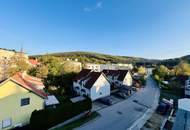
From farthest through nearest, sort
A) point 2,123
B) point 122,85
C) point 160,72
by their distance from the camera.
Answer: point 160,72
point 122,85
point 2,123

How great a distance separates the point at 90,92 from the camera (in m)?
34.8

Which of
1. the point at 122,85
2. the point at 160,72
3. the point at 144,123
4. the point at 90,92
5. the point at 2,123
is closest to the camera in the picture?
the point at 2,123

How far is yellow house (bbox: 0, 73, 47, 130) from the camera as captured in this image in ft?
64.2

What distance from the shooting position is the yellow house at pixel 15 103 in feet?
64.2

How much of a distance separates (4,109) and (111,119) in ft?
52.3

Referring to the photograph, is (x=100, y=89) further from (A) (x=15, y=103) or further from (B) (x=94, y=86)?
(A) (x=15, y=103)

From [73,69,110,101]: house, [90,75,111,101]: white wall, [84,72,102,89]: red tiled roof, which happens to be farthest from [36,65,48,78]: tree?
[90,75,111,101]: white wall

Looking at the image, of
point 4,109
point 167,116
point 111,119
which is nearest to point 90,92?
point 111,119

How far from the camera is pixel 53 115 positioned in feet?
73.9

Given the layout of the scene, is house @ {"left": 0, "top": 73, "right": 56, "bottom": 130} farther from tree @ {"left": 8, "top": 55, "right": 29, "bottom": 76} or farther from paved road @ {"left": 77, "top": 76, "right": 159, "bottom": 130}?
tree @ {"left": 8, "top": 55, "right": 29, "bottom": 76}

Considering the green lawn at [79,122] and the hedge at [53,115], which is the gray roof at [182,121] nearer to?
the green lawn at [79,122]

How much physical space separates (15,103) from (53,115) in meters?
5.64

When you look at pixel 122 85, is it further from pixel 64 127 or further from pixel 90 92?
pixel 64 127

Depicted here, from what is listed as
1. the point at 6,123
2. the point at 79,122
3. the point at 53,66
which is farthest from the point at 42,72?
the point at 79,122
